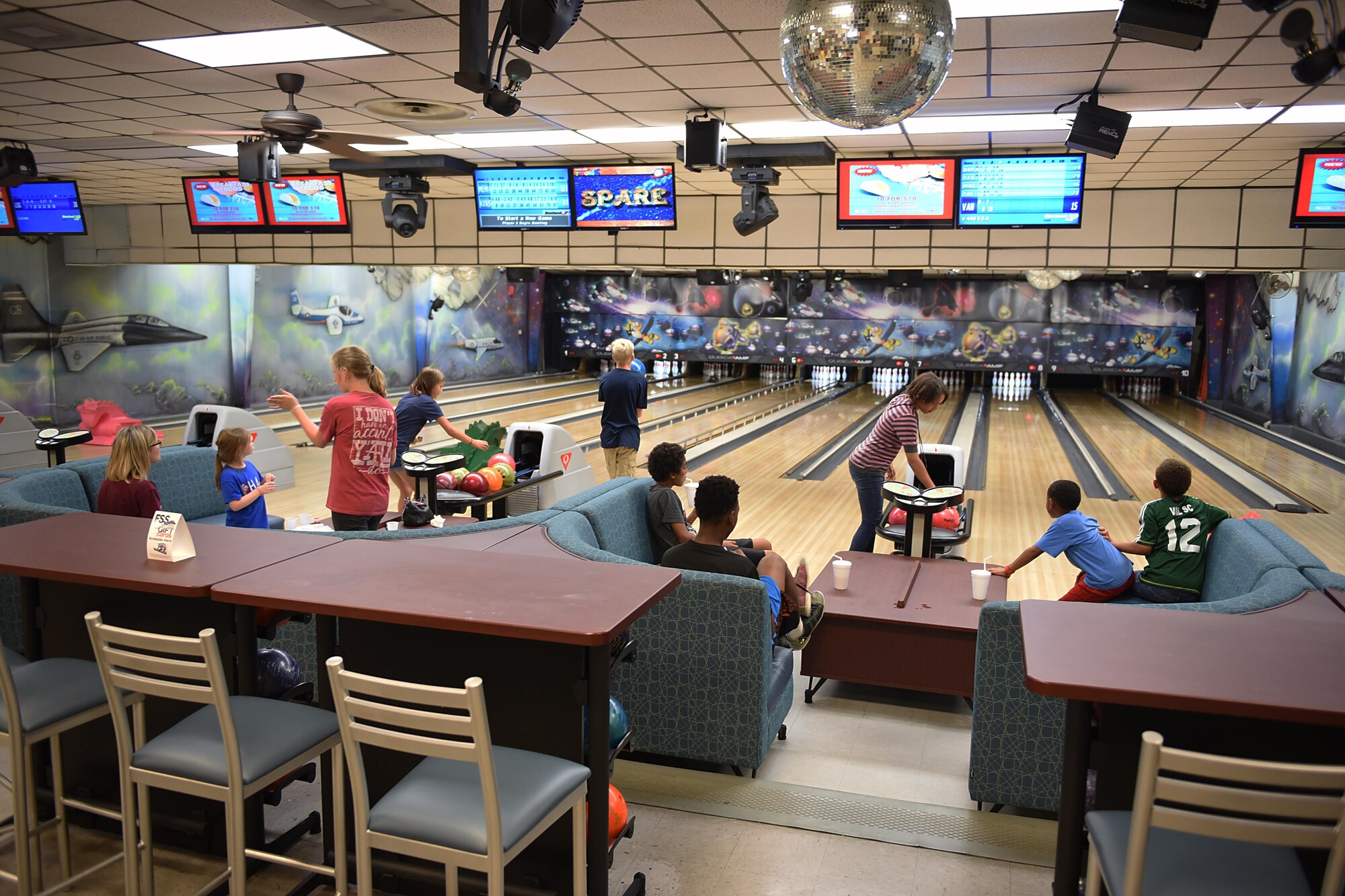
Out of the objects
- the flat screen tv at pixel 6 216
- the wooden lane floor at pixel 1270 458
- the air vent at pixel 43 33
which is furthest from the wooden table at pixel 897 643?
the flat screen tv at pixel 6 216

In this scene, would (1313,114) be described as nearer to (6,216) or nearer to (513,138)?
(513,138)

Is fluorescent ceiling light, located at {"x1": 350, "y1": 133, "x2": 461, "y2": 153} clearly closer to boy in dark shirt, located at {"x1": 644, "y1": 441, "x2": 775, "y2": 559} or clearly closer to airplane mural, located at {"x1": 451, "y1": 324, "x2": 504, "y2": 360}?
boy in dark shirt, located at {"x1": 644, "y1": 441, "x2": 775, "y2": 559}

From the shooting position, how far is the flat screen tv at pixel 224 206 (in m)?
6.22

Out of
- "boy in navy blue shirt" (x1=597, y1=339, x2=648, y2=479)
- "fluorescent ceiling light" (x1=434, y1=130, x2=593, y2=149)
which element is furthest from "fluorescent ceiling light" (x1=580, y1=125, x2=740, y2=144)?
"boy in navy blue shirt" (x1=597, y1=339, x2=648, y2=479)

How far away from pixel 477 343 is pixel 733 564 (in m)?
14.3

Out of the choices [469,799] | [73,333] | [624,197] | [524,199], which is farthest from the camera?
[73,333]

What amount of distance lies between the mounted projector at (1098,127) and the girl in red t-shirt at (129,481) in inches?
143

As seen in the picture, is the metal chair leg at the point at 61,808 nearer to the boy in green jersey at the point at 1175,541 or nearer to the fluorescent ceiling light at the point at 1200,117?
the boy in green jersey at the point at 1175,541

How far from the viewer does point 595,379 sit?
57.8 feet

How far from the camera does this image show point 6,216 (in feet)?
22.9

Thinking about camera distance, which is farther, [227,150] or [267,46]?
[227,150]

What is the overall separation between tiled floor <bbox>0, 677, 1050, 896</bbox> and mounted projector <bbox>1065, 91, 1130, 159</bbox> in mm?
2505

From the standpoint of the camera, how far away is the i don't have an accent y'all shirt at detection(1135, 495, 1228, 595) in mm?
3441


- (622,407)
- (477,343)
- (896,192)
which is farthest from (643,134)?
(477,343)
